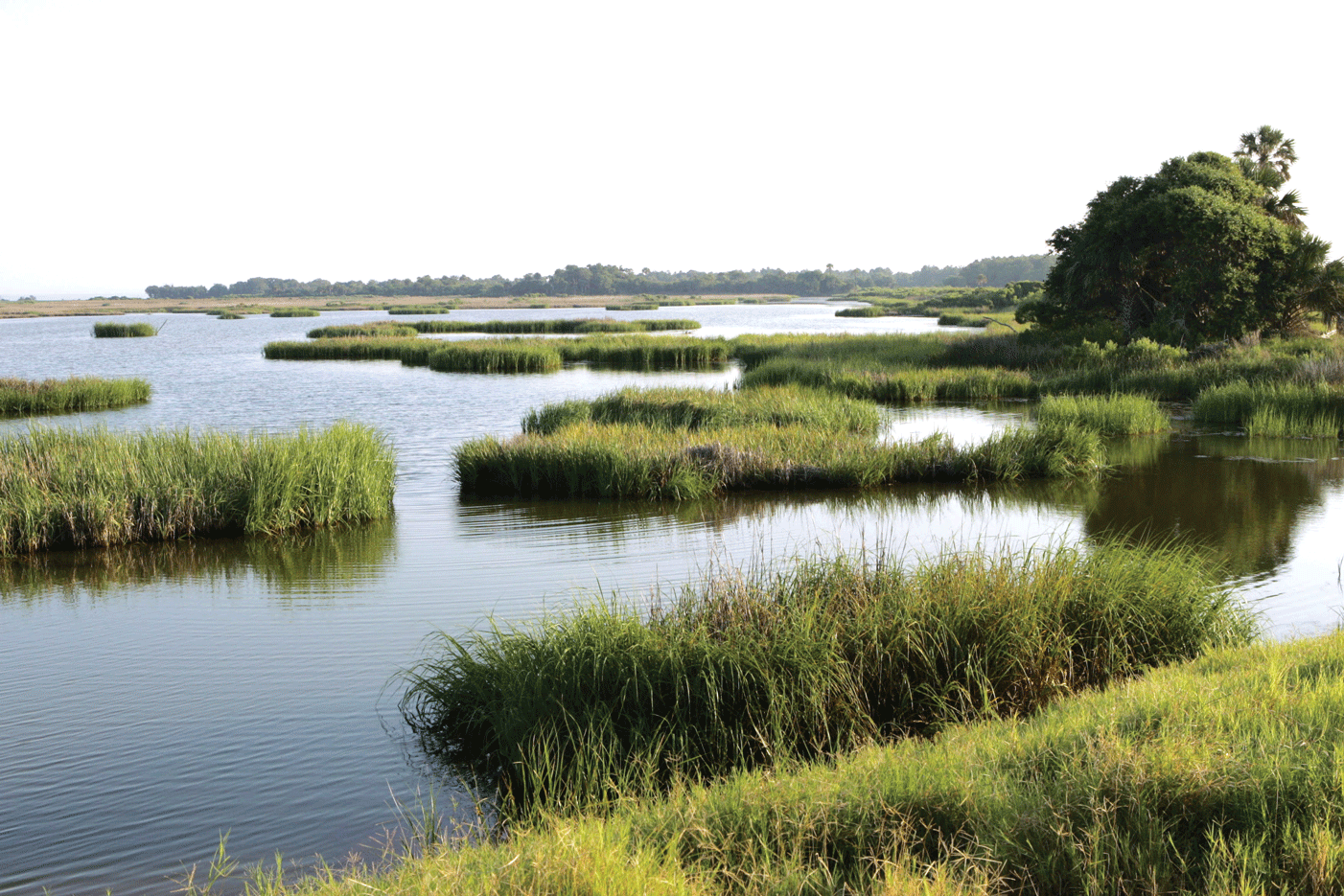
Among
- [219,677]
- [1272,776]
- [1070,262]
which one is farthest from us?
[1070,262]

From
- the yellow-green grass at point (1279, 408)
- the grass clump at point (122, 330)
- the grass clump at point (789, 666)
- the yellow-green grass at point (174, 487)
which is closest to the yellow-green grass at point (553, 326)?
the grass clump at point (122, 330)

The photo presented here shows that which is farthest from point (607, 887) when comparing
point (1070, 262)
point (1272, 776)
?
point (1070, 262)

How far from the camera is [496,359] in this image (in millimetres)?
42969

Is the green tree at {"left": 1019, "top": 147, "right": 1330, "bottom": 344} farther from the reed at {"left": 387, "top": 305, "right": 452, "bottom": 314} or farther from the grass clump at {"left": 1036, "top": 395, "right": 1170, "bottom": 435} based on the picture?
the reed at {"left": 387, "top": 305, "right": 452, "bottom": 314}

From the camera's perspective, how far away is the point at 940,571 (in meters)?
7.62

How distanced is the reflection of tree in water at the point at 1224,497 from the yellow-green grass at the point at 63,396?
1126 inches

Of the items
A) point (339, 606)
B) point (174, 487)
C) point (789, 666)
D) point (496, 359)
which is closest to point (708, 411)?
point (174, 487)

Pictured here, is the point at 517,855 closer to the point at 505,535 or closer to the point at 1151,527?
the point at 505,535

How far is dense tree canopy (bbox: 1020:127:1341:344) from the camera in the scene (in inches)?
1121

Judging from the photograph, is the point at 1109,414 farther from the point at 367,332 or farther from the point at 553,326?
the point at 553,326

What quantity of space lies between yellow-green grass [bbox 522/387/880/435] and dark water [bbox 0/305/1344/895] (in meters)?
1.67

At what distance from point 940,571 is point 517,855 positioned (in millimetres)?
4762

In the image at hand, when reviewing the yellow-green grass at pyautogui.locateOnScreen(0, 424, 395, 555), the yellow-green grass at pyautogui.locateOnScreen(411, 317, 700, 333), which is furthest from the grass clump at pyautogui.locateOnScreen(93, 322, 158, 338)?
the yellow-green grass at pyautogui.locateOnScreen(0, 424, 395, 555)

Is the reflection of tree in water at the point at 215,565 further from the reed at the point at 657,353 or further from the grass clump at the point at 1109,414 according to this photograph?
the reed at the point at 657,353
